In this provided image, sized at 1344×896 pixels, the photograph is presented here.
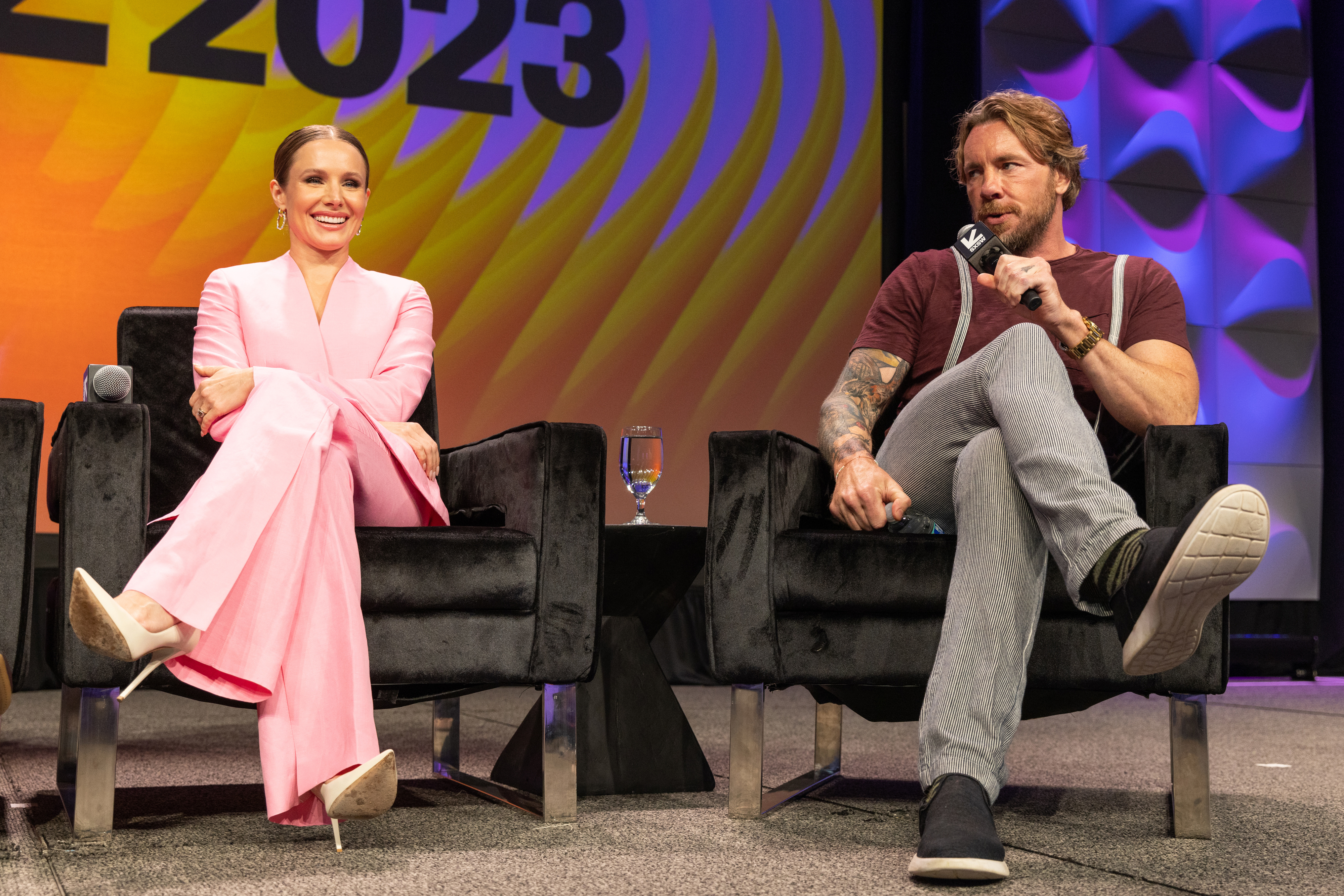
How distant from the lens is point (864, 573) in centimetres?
170

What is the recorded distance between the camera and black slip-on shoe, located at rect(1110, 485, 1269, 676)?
4.14 ft

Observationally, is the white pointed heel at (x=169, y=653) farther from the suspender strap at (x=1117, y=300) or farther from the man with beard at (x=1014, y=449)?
the suspender strap at (x=1117, y=300)

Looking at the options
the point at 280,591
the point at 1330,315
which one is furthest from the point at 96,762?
the point at 1330,315

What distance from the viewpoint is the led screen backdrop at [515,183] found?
3.68 m

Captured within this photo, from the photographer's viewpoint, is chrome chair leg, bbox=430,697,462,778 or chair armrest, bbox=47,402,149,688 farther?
chrome chair leg, bbox=430,697,462,778

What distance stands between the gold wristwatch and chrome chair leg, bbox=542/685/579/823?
0.90m

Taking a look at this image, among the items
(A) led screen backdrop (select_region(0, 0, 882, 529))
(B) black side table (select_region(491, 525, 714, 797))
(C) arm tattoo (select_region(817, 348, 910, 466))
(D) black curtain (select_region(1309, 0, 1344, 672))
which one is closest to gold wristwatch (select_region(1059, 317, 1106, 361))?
(C) arm tattoo (select_region(817, 348, 910, 466))

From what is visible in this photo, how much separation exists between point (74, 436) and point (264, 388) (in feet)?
0.85

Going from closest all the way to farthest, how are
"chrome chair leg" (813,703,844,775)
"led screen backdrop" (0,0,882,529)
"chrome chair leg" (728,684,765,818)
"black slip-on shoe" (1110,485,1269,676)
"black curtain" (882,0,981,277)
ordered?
1. "black slip-on shoe" (1110,485,1269,676)
2. "chrome chair leg" (728,684,765,818)
3. "chrome chair leg" (813,703,844,775)
4. "led screen backdrop" (0,0,882,529)
5. "black curtain" (882,0,981,277)

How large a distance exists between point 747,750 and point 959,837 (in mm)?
486

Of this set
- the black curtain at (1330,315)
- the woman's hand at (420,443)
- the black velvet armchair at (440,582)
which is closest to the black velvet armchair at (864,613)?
the black velvet armchair at (440,582)

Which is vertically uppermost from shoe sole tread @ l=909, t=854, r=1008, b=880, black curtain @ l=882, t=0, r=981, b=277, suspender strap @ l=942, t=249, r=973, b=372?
black curtain @ l=882, t=0, r=981, b=277

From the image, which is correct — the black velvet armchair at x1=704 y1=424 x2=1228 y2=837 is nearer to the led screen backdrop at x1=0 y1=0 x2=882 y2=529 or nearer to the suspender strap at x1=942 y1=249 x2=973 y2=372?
the suspender strap at x1=942 y1=249 x2=973 y2=372

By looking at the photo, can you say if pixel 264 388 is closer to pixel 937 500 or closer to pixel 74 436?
pixel 74 436
